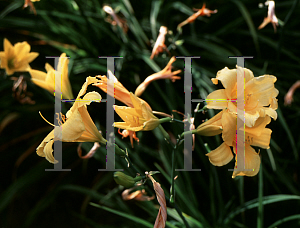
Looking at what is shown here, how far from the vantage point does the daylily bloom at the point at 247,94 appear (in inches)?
22.9

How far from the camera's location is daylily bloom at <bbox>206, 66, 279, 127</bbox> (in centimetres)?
58

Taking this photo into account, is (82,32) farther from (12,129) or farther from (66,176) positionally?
(66,176)

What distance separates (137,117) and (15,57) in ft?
3.21

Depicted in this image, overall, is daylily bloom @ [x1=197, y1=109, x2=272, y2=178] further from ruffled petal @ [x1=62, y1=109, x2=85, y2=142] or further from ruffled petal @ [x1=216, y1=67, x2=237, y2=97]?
ruffled petal @ [x1=62, y1=109, x2=85, y2=142]

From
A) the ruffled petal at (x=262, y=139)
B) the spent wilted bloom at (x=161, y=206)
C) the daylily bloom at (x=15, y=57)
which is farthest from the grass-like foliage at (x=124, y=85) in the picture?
the spent wilted bloom at (x=161, y=206)

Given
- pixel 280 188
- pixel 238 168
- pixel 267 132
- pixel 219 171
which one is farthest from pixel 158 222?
pixel 280 188

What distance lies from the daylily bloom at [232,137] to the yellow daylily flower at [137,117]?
13cm

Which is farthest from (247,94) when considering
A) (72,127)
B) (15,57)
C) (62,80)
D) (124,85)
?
(15,57)

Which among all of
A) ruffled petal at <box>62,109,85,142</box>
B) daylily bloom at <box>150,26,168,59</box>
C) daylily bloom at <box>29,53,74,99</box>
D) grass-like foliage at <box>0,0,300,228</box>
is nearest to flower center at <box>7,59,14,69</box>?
grass-like foliage at <box>0,0,300,228</box>

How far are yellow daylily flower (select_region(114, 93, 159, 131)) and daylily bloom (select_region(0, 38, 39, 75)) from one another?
2.80 feet

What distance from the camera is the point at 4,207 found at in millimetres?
1406

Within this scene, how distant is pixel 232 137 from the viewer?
0.59 metres

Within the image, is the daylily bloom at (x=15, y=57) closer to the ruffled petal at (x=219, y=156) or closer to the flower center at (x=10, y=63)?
the flower center at (x=10, y=63)

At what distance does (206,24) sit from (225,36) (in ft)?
0.52
